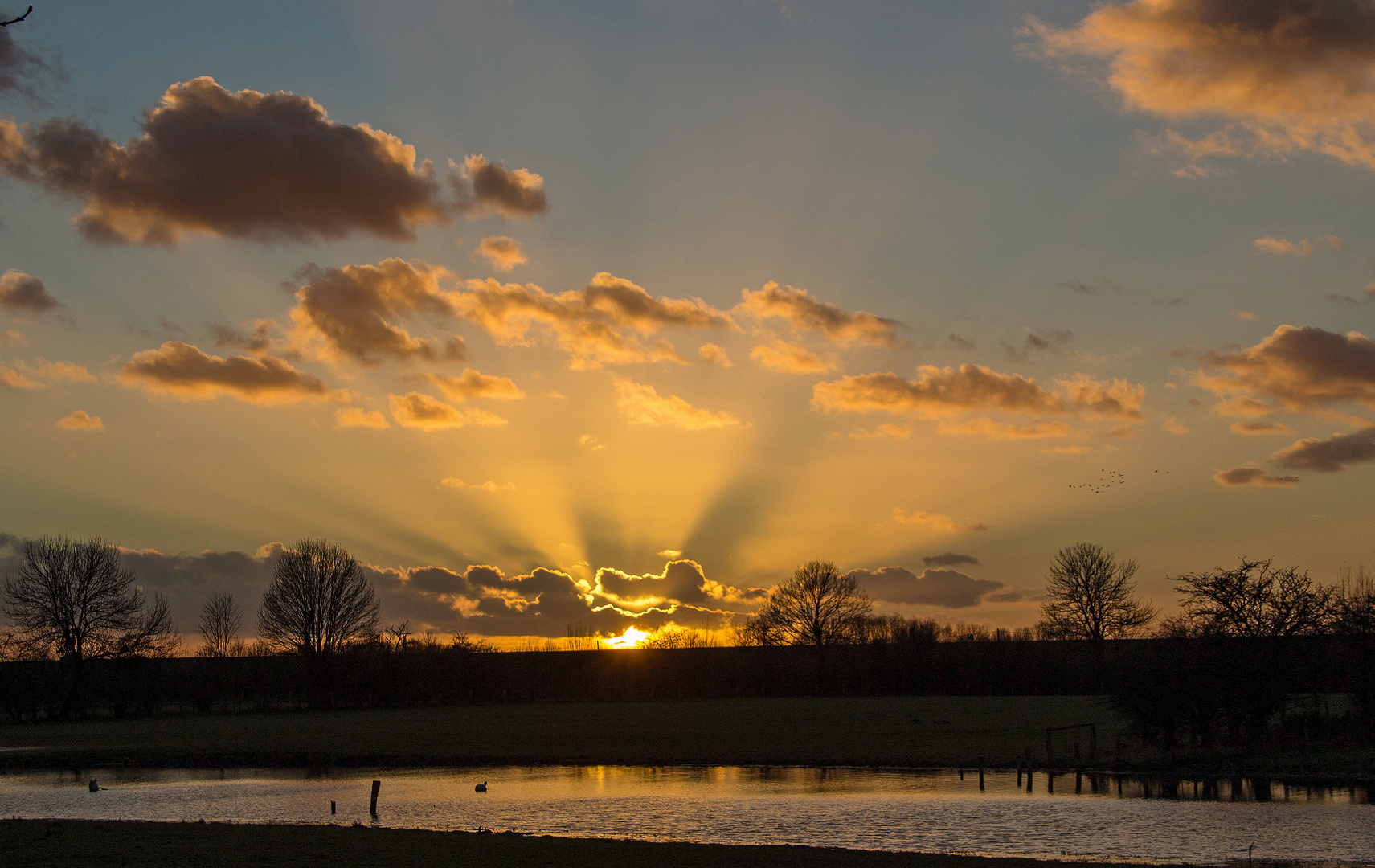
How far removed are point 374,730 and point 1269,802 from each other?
5483 cm

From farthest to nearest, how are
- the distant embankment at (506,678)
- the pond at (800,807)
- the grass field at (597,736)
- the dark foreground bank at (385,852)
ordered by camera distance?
the distant embankment at (506,678), the grass field at (597,736), the pond at (800,807), the dark foreground bank at (385,852)

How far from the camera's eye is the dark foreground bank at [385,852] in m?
18.7

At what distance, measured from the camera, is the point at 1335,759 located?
116 feet

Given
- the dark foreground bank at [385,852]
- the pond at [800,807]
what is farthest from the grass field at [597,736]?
the dark foreground bank at [385,852]

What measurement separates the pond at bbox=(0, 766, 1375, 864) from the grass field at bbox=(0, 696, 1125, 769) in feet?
16.9

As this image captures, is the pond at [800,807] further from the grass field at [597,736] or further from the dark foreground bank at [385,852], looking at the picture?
the grass field at [597,736]

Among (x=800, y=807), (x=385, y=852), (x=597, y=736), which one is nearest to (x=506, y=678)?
(x=597, y=736)

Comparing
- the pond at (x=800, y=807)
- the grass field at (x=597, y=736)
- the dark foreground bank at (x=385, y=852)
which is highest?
the dark foreground bank at (x=385, y=852)

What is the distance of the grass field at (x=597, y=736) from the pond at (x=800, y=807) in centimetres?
516

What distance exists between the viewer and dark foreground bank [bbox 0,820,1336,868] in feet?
61.3

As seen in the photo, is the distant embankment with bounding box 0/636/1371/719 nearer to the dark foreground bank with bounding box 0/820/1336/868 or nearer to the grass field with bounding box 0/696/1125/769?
the grass field with bounding box 0/696/1125/769

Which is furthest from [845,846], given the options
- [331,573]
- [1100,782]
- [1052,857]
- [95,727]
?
[331,573]

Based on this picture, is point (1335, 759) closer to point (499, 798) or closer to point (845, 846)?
point (845, 846)

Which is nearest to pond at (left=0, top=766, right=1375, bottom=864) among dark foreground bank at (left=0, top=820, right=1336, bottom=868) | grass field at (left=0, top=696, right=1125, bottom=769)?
dark foreground bank at (left=0, top=820, right=1336, bottom=868)
